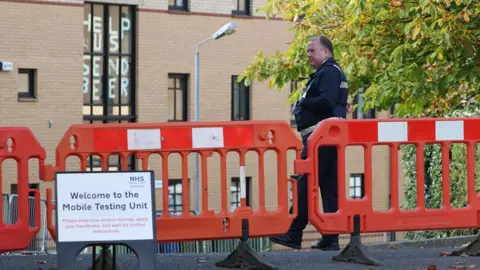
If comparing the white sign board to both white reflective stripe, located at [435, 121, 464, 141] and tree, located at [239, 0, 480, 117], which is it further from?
tree, located at [239, 0, 480, 117]

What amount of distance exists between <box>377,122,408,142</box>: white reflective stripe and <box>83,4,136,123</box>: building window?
29.7m

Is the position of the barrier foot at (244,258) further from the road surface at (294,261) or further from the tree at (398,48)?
the tree at (398,48)

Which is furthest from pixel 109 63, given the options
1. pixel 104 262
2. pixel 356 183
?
pixel 104 262

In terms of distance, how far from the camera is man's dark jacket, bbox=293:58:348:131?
42.7 feet

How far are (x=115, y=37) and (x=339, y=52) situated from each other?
2088 cm

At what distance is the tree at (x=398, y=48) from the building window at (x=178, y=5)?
760 inches

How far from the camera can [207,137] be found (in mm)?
12328

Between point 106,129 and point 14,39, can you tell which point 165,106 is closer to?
point 14,39

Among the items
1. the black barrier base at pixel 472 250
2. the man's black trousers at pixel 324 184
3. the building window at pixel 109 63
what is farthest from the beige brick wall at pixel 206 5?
the man's black trousers at pixel 324 184

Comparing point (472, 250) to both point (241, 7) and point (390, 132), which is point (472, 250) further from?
point (241, 7)

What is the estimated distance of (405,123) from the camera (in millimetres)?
12953

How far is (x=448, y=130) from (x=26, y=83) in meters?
29.2

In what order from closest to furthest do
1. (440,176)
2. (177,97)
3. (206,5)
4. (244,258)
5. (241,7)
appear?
1. (244,258)
2. (440,176)
3. (206,5)
4. (177,97)
5. (241,7)

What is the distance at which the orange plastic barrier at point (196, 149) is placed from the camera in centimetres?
1209
